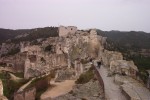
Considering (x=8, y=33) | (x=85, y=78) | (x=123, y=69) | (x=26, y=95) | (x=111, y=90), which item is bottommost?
(x=26, y=95)

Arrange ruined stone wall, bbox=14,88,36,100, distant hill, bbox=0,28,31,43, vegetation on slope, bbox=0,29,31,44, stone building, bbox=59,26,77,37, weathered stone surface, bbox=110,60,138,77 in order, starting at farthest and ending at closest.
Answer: distant hill, bbox=0,28,31,43, vegetation on slope, bbox=0,29,31,44, stone building, bbox=59,26,77,37, ruined stone wall, bbox=14,88,36,100, weathered stone surface, bbox=110,60,138,77

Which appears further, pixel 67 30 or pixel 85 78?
pixel 67 30

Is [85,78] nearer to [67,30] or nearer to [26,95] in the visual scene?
[26,95]

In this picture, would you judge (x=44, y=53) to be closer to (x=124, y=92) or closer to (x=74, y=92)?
(x=74, y=92)

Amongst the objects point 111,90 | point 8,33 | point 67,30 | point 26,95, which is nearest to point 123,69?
point 111,90

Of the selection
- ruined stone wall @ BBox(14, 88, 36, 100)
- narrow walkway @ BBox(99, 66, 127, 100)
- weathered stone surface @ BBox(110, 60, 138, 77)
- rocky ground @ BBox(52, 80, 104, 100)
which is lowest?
ruined stone wall @ BBox(14, 88, 36, 100)

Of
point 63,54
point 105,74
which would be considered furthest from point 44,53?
point 105,74

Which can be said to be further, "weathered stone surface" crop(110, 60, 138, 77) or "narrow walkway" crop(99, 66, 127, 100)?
"weathered stone surface" crop(110, 60, 138, 77)

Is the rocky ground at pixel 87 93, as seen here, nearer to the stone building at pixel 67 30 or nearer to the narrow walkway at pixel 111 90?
the narrow walkway at pixel 111 90

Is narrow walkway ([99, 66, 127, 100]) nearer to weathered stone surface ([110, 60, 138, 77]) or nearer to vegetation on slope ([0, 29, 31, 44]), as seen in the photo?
weathered stone surface ([110, 60, 138, 77])

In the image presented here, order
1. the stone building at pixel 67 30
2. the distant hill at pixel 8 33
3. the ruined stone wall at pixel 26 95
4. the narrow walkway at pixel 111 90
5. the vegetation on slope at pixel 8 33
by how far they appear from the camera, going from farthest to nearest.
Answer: the distant hill at pixel 8 33 < the vegetation on slope at pixel 8 33 < the stone building at pixel 67 30 < the ruined stone wall at pixel 26 95 < the narrow walkway at pixel 111 90

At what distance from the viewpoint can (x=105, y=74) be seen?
23281 millimetres

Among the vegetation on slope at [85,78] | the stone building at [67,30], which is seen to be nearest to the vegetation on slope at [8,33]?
the stone building at [67,30]

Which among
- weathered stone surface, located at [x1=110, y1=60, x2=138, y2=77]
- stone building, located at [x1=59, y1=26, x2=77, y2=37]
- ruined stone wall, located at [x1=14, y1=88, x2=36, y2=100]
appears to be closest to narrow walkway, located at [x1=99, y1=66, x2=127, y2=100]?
weathered stone surface, located at [x1=110, y1=60, x2=138, y2=77]
